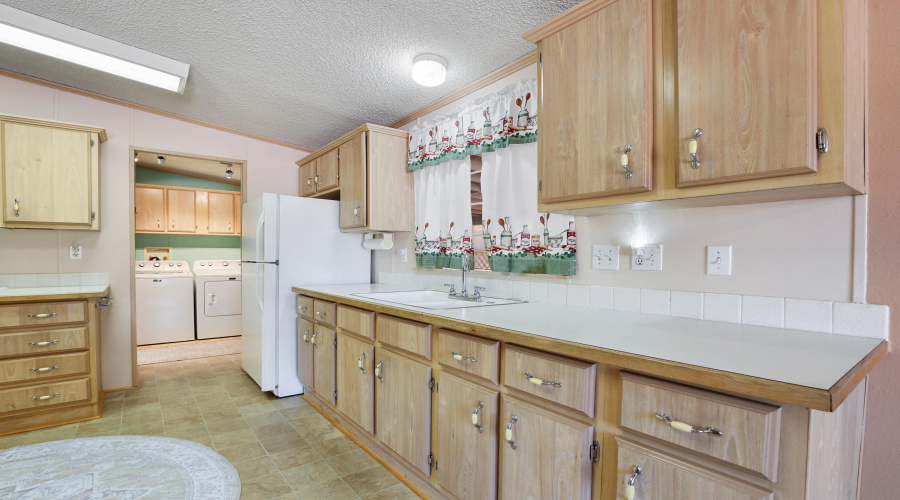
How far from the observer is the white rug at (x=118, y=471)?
191cm

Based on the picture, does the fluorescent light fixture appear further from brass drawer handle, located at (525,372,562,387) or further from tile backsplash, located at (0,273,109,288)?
brass drawer handle, located at (525,372,562,387)

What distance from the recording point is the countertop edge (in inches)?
28.7

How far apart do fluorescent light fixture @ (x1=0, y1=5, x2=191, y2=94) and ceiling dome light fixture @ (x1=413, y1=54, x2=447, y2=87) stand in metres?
1.57

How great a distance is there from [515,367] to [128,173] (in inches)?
146

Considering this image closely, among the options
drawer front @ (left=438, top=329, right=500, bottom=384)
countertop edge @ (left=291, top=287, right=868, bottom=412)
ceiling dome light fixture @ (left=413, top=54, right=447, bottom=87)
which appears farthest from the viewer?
ceiling dome light fixture @ (left=413, top=54, right=447, bottom=87)

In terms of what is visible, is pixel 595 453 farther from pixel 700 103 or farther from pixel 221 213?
pixel 221 213

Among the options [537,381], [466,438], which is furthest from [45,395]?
[537,381]

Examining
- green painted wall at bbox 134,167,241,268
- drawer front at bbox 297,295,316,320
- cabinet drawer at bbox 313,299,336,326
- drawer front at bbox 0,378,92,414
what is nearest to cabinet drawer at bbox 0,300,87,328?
drawer front at bbox 0,378,92,414

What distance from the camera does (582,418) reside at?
3.84 ft

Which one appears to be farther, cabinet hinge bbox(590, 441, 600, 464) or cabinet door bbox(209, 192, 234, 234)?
cabinet door bbox(209, 192, 234, 234)

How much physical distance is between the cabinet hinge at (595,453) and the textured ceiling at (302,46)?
1713 mm

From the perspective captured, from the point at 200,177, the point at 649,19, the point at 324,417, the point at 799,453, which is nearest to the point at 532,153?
the point at 649,19

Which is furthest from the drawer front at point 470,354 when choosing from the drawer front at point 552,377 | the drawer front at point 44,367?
the drawer front at point 44,367

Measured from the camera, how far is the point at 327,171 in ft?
11.4
